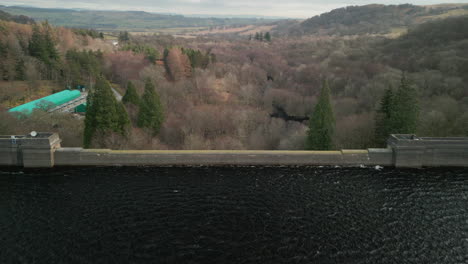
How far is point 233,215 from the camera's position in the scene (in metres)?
23.0

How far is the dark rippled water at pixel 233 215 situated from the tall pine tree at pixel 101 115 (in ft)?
15.8

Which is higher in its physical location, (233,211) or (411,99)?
(411,99)

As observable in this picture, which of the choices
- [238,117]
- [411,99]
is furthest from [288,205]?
[238,117]

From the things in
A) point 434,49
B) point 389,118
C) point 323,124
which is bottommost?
point 323,124

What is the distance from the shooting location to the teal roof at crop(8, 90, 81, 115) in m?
44.3

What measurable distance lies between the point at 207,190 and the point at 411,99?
20.5 meters

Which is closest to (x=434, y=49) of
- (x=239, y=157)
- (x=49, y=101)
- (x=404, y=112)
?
(x=404, y=112)

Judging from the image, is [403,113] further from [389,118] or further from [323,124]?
[323,124]

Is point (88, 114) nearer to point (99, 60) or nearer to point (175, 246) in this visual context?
point (175, 246)

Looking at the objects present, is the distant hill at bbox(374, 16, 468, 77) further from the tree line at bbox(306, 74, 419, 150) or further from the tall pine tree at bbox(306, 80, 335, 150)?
the tall pine tree at bbox(306, 80, 335, 150)

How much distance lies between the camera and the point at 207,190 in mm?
26359

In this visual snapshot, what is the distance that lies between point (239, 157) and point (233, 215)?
29.2ft

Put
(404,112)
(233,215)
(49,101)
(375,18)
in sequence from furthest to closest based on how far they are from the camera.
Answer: (375,18), (49,101), (404,112), (233,215)

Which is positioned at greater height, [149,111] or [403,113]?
[403,113]
